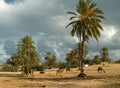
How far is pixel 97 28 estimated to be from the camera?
57094 millimetres

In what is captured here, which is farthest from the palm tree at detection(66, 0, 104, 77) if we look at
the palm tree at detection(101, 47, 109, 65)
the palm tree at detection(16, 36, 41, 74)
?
the palm tree at detection(101, 47, 109, 65)

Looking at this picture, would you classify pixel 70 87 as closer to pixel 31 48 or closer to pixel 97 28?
pixel 97 28

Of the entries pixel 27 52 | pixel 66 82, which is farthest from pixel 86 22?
pixel 27 52

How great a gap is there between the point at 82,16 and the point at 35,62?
61.0 metres

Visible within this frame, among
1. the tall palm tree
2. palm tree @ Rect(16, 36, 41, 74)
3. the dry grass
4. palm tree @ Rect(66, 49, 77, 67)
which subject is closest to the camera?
the dry grass

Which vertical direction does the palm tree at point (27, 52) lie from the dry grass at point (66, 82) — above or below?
above

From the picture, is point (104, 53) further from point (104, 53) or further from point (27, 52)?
point (27, 52)

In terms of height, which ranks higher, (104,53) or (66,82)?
(104,53)

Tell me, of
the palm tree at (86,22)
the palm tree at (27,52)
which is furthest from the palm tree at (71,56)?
the palm tree at (86,22)

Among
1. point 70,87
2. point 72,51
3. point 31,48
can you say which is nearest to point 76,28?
point 70,87

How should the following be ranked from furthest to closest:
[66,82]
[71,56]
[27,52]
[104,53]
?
[104,53]
[71,56]
[27,52]
[66,82]

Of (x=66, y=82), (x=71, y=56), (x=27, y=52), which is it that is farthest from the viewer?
(x=71, y=56)

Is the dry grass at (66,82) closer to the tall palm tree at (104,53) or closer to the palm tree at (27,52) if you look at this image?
the palm tree at (27,52)

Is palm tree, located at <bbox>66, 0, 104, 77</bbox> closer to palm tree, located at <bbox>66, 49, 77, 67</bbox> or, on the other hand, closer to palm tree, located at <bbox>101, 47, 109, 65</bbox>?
palm tree, located at <bbox>66, 49, 77, 67</bbox>
